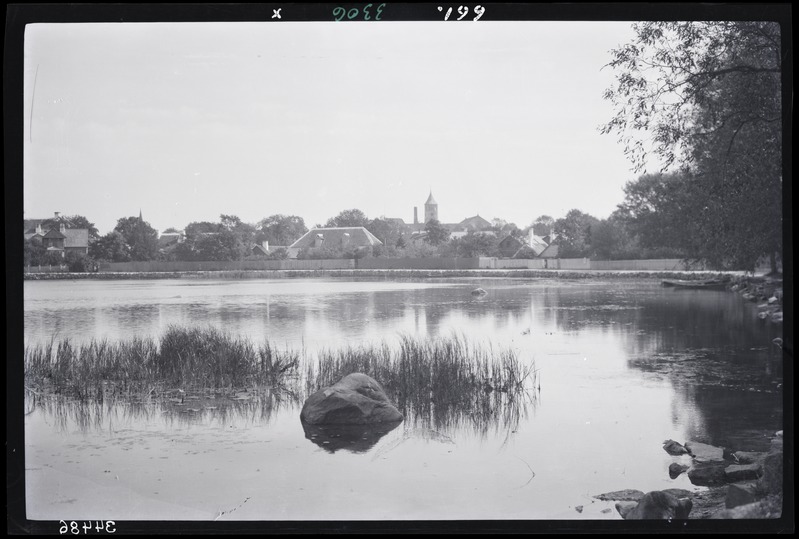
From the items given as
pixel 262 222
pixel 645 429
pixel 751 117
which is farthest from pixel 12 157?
pixel 645 429

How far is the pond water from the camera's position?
6.15 meters

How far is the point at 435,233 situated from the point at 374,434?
15.7ft

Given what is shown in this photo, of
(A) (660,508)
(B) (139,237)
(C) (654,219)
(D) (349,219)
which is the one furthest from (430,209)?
(C) (654,219)

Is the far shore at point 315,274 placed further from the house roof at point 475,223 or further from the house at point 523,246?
the house roof at point 475,223

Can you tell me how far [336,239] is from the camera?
1084cm

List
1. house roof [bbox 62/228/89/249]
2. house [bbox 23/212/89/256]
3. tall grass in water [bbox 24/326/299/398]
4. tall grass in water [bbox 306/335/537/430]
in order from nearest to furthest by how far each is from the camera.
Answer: house [bbox 23/212/89/256]
house roof [bbox 62/228/89/249]
tall grass in water [bbox 306/335/537/430]
tall grass in water [bbox 24/326/299/398]

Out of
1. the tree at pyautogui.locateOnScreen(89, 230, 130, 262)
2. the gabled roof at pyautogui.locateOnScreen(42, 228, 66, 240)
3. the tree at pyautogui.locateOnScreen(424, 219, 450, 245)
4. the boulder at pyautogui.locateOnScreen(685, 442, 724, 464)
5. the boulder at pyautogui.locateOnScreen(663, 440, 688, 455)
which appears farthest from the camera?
the tree at pyautogui.locateOnScreen(424, 219, 450, 245)

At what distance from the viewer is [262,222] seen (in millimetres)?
9930

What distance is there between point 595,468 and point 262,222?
18.5 ft

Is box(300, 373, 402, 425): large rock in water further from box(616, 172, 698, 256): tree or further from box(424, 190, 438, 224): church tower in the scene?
box(616, 172, 698, 256): tree

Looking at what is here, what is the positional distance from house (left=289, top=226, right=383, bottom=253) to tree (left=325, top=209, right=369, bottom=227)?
10.0 inches

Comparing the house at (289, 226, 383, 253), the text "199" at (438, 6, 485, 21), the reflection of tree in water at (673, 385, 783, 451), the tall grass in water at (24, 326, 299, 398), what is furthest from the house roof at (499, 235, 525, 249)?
the text "199" at (438, 6, 485, 21)

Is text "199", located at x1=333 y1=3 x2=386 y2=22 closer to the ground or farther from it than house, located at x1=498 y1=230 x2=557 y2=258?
farther from it

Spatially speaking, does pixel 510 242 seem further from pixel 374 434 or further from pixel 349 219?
pixel 374 434
